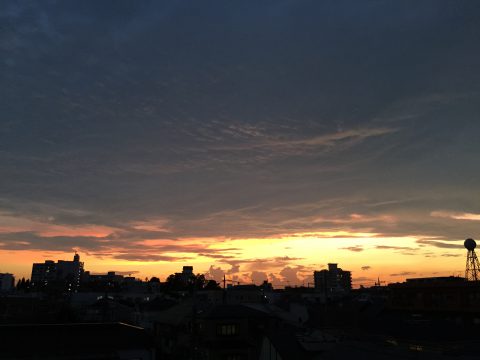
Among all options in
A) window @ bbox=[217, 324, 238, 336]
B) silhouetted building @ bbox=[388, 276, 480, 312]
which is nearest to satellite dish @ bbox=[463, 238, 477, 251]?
silhouetted building @ bbox=[388, 276, 480, 312]

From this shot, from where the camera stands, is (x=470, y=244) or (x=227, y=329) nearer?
(x=227, y=329)

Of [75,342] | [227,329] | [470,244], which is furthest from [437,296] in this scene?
[75,342]

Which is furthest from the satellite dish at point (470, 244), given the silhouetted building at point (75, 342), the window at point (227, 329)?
the silhouetted building at point (75, 342)

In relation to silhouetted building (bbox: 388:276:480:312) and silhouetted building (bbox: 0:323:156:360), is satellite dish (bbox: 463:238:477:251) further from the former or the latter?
silhouetted building (bbox: 0:323:156:360)

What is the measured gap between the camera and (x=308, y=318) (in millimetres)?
68562

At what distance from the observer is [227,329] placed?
4559 centimetres

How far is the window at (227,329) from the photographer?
45312 millimetres

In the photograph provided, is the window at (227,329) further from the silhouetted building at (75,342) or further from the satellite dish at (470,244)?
the satellite dish at (470,244)

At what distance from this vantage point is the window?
45312 mm

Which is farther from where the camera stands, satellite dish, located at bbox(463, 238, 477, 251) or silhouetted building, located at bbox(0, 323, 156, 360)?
satellite dish, located at bbox(463, 238, 477, 251)

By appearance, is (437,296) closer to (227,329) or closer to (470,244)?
(470,244)

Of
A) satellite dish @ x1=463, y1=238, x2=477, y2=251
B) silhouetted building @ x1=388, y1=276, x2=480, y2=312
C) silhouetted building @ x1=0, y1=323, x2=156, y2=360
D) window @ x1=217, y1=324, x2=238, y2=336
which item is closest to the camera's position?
silhouetted building @ x1=0, y1=323, x2=156, y2=360

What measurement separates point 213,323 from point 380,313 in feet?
102

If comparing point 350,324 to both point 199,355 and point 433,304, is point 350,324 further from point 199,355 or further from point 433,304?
point 199,355
